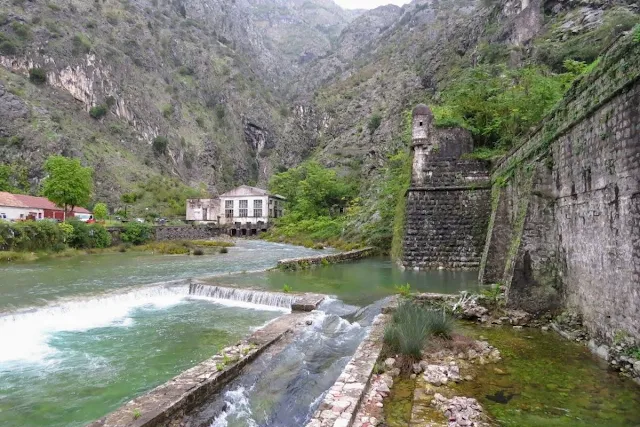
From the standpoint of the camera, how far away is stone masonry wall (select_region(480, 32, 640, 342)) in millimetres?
6004

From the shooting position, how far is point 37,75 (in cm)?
7062

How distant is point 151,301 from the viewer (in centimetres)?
1405

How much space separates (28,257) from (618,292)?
102 feet

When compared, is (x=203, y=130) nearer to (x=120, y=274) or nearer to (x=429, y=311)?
(x=120, y=274)

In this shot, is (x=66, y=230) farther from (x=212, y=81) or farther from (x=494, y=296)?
(x=212, y=81)

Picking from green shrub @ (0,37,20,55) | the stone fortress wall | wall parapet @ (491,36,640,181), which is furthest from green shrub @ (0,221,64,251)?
green shrub @ (0,37,20,55)

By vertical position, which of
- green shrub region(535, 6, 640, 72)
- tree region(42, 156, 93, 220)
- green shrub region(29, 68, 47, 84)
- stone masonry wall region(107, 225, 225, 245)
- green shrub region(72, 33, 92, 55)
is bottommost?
stone masonry wall region(107, 225, 225, 245)

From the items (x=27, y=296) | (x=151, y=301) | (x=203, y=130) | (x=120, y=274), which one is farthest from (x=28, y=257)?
(x=203, y=130)

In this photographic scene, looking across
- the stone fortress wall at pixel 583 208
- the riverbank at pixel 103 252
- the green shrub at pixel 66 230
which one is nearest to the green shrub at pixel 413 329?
the stone fortress wall at pixel 583 208

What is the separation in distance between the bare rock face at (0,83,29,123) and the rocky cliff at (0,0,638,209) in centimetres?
16

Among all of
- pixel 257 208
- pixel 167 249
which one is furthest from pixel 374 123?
pixel 167 249

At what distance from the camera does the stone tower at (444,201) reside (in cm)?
1772

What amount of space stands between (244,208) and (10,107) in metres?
38.1

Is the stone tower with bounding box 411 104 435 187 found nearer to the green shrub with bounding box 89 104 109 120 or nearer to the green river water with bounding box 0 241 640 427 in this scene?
the green river water with bounding box 0 241 640 427
